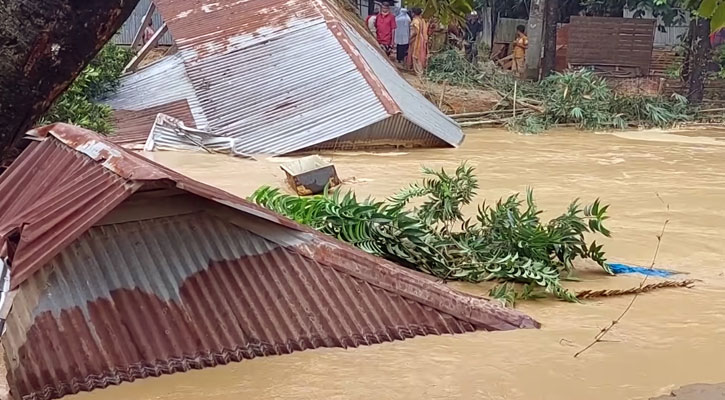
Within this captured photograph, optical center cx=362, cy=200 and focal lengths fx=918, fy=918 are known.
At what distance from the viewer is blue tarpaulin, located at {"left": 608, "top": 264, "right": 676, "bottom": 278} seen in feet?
22.2

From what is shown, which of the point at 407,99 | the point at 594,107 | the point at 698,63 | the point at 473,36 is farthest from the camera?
the point at 473,36

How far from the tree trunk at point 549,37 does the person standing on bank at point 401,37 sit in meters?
3.14

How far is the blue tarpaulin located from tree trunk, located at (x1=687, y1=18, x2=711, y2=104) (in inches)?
528

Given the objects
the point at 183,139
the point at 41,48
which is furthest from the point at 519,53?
the point at 41,48

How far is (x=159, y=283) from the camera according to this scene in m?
4.56

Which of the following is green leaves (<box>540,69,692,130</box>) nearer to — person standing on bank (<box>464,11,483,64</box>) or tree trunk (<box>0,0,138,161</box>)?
person standing on bank (<box>464,11,483,64</box>)

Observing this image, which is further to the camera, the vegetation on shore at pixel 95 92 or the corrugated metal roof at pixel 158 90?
the corrugated metal roof at pixel 158 90

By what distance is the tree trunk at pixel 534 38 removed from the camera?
20.8 m

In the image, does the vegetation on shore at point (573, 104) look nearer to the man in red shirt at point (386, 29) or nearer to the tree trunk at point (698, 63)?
the tree trunk at point (698, 63)

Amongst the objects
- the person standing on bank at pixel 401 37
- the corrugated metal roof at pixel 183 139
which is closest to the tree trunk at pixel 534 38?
the person standing on bank at pixel 401 37

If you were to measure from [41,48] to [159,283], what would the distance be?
3037mm

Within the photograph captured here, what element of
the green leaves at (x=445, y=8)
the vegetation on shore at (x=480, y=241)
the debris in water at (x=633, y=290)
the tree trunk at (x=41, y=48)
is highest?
the tree trunk at (x=41, y=48)

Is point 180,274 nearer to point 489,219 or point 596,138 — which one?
point 489,219

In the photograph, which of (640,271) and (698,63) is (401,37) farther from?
(640,271)
